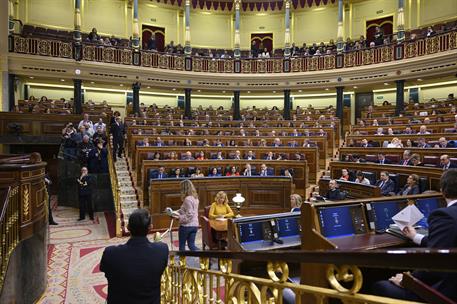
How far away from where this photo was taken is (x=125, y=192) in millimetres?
9586

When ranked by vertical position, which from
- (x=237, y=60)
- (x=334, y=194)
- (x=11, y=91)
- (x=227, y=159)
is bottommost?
(x=334, y=194)

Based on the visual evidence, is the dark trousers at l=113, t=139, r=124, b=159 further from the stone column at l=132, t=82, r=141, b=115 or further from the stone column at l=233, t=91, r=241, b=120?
the stone column at l=233, t=91, r=241, b=120

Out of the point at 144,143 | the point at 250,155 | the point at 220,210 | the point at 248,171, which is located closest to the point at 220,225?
the point at 220,210

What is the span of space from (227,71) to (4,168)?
1548 centimetres

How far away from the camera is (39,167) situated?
4934 mm

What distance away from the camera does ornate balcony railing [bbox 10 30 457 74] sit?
48.3 feet

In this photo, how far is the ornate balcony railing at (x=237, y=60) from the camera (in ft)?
48.3

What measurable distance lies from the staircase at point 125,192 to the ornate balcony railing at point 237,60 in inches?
281

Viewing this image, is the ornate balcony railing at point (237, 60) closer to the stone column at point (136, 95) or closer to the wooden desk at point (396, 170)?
the stone column at point (136, 95)

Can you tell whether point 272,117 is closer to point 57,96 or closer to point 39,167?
point 57,96

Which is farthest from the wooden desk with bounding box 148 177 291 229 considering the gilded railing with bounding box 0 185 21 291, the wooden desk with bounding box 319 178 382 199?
the gilded railing with bounding box 0 185 21 291

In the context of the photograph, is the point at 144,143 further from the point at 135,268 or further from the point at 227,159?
the point at 135,268

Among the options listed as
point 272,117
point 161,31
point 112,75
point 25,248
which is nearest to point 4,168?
point 25,248

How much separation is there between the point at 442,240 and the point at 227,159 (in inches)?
367
